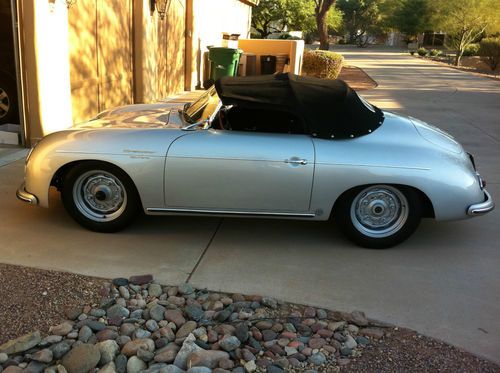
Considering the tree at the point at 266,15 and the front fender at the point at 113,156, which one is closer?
the front fender at the point at 113,156

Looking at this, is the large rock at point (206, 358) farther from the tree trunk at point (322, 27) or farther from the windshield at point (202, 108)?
the tree trunk at point (322, 27)

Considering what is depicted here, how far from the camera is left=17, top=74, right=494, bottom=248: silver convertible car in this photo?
14.6 feet

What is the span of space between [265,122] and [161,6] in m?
7.92

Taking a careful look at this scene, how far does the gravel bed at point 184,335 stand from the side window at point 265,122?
61.7 inches

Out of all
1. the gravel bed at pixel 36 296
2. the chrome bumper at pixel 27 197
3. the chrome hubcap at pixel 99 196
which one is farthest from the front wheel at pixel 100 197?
the gravel bed at pixel 36 296

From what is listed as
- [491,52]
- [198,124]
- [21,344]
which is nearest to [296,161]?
[198,124]

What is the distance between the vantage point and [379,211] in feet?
15.3

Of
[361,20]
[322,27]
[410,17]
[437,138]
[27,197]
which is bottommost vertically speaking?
[27,197]

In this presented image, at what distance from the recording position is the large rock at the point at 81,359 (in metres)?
2.93

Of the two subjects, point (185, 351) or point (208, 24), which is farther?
point (208, 24)

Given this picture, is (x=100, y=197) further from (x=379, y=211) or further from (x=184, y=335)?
(x=379, y=211)

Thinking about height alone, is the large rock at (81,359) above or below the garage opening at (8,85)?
below

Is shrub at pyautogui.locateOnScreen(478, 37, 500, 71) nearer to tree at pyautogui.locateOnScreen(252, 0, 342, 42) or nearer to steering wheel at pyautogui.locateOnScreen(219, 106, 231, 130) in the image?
tree at pyautogui.locateOnScreen(252, 0, 342, 42)

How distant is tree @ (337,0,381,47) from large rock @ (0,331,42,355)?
72933 millimetres
